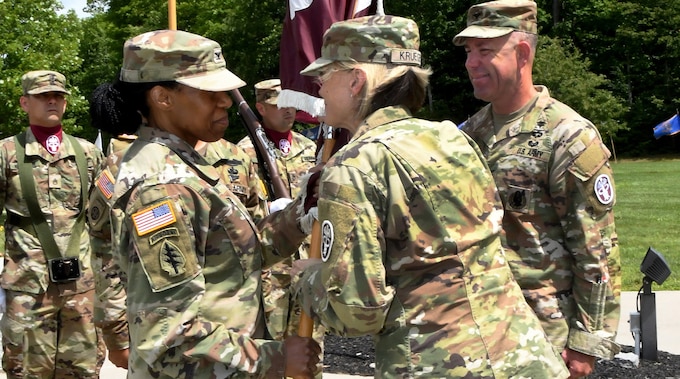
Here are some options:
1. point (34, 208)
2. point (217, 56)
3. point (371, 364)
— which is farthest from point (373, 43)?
point (371, 364)

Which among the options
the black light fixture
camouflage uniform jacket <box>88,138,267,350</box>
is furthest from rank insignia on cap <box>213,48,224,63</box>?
the black light fixture

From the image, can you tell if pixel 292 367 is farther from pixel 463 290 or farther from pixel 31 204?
pixel 31 204

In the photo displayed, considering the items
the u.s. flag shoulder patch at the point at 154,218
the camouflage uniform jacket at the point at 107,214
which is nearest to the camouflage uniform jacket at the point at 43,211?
the camouflage uniform jacket at the point at 107,214

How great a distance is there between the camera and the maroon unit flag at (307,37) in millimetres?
4117

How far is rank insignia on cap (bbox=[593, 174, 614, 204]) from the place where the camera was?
3748mm

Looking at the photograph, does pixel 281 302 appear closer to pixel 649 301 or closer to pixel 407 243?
pixel 649 301

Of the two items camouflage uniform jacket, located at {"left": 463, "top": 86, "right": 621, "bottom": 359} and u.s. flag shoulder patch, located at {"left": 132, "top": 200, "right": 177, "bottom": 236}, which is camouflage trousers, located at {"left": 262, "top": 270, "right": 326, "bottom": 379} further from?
u.s. flag shoulder patch, located at {"left": 132, "top": 200, "right": 177, "bottom": 236}

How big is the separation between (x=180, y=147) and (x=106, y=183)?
1583 millimetres

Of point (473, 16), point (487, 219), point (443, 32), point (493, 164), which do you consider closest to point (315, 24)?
point (473, 16)

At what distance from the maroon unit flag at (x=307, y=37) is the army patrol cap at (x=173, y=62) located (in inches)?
44.7

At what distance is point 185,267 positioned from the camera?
268cm

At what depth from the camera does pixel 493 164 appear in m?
3.99

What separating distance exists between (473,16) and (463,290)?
5.85 feet

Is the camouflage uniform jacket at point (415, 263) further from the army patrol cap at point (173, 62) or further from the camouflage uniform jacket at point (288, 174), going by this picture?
the camouflage uniform jacket at point (288, 174)
